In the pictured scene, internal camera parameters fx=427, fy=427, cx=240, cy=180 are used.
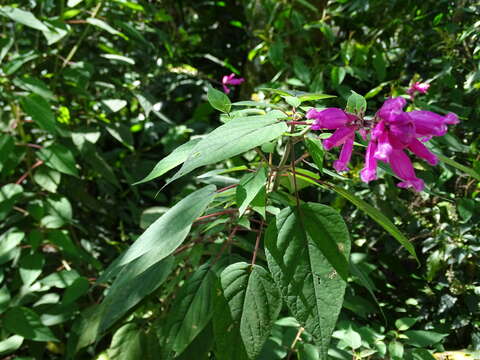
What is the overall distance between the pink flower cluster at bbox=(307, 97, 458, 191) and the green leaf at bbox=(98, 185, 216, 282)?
0.23 metres

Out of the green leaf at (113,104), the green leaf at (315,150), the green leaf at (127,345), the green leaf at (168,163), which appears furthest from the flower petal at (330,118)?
the green leaf at (113,104)

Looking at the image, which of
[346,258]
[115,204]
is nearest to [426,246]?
[346,258]

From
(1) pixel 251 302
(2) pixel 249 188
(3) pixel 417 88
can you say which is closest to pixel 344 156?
(2) pixel 249 188

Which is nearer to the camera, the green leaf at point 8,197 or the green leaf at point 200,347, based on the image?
the green leaf at point 200,347

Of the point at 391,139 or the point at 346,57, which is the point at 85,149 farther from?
the point at 391,139

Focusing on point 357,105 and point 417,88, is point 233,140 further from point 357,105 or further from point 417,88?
point 417,88

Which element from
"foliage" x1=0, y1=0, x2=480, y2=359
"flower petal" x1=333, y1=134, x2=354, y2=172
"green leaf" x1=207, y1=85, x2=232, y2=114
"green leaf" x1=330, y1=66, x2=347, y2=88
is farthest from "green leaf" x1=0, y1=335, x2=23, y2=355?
"green leaf" x1=330, y1=66, x2=347, y2=88

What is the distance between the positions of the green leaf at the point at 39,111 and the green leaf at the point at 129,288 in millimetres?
749

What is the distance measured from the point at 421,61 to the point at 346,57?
0.97 feet

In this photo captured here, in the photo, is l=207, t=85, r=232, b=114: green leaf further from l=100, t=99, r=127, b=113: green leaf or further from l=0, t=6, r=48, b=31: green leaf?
l=100, t=99, r=127, b=113: green leaf

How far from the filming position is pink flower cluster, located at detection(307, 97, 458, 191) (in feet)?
1.81

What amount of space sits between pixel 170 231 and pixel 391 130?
0.35 m

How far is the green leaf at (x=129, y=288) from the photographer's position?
75 cm

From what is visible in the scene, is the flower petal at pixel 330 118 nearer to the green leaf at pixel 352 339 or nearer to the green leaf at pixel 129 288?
the green leaf at pixel 129 288
